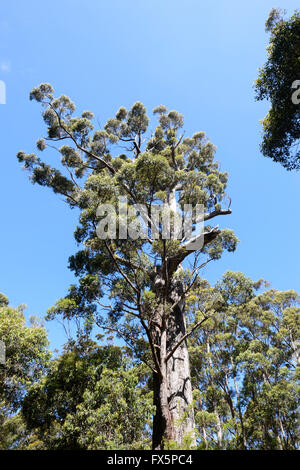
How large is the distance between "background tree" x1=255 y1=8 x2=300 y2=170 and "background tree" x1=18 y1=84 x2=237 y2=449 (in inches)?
93.0

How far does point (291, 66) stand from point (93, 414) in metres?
7.84

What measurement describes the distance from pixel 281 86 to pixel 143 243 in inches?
189

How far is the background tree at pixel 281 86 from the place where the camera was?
17.0ft

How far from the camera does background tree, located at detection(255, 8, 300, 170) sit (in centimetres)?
519

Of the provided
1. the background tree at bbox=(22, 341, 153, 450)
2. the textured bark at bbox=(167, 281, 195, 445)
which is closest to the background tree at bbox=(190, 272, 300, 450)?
the textured bark at bbox=(167, 281, 195, 445)

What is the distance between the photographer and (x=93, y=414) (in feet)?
15.3

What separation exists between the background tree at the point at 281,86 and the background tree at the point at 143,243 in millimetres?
2362

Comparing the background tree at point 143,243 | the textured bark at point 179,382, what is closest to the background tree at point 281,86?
the background tree at point 143,243

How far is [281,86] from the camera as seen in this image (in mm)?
5461

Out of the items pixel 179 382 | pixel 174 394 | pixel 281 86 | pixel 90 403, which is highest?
pixel 281 86
